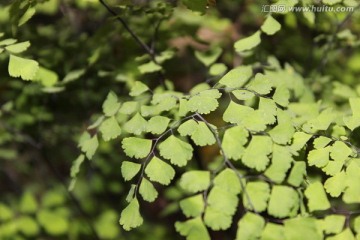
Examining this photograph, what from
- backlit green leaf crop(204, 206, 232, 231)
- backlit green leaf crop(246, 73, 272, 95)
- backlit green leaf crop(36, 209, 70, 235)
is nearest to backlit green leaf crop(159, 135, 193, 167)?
backlit green leaf crop(204, 206, 232, 231)

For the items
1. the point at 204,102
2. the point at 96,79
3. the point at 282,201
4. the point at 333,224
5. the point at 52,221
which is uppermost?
the point at 204,102

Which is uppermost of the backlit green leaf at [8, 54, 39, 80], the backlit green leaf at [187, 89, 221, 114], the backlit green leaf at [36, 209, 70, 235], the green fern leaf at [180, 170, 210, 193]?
the backlit green leaf at [8, 54, 39, 80]

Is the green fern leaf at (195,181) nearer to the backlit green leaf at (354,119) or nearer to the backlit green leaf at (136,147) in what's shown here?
the backlit green leaf at (136,147)

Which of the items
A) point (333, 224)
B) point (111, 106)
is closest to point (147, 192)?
point (111, 106)

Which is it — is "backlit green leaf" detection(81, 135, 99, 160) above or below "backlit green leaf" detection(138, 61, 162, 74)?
below

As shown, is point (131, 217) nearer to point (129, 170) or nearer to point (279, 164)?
point (129, 170)

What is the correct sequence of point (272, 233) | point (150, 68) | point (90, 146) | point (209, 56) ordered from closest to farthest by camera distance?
1. point (272, 233)
2. point (90, 146)
3. point (150, 68)
4. point (209, 56)

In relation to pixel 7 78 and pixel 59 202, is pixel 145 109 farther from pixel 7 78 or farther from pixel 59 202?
pixel 59 202

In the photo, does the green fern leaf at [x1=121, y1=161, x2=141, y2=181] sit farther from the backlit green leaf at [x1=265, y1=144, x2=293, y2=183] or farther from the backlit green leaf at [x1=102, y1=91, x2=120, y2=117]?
the backlit green leaf at [x1=265, y1=144, x2=293, y2=183]

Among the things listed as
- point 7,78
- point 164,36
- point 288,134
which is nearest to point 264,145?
point 288,134

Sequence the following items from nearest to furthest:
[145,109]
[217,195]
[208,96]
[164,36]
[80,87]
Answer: [217,195] < [208,96] < [145,109] < [164,36] < [80,87]

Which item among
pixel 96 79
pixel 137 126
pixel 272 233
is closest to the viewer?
pixel 272 233
